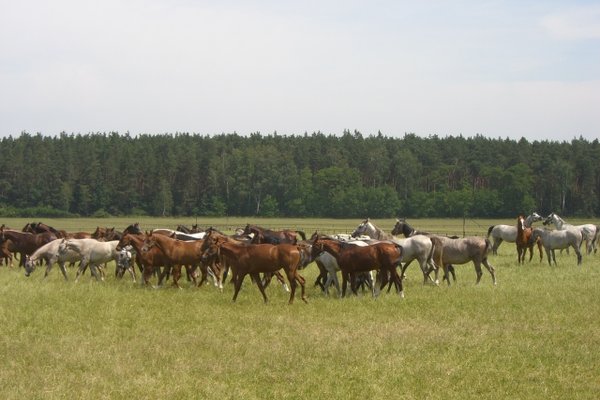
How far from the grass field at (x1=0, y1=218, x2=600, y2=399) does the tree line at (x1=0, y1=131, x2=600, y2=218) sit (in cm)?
7973

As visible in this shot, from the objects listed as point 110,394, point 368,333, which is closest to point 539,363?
point 368,333

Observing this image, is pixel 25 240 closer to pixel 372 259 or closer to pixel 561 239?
pixel 372 259

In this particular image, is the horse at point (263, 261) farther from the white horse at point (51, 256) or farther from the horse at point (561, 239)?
the horse at point (561, 239)

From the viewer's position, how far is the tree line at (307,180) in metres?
96.0

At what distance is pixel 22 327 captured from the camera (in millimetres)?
13469

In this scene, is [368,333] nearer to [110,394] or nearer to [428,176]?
[110,394]

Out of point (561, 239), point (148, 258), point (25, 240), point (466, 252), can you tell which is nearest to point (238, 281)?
point (148, 258)

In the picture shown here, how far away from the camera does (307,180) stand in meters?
105

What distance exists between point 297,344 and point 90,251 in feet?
36.5

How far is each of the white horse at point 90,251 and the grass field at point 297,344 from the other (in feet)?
7.73

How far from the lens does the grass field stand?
970 centimetres

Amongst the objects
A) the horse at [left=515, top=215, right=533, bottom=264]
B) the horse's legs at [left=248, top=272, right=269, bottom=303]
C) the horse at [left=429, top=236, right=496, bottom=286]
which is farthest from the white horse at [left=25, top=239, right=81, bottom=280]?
the horse at [left=515, top=215, right=533, bottom=264]

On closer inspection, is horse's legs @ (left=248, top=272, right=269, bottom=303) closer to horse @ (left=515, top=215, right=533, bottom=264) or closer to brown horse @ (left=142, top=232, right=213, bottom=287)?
brown horse @ (left=142, top=232, right=213, bottom=287)

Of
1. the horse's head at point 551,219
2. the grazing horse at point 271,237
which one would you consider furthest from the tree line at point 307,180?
the grazing horse at point 271,237
